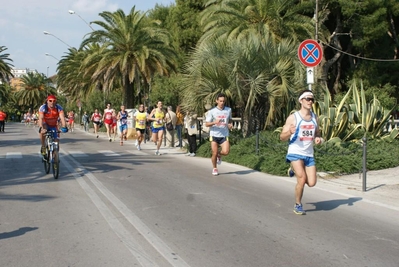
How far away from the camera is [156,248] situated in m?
6.39

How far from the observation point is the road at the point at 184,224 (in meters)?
6.07

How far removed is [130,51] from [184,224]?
92.1 feet

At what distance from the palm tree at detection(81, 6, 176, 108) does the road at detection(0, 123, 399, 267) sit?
72.8 ft

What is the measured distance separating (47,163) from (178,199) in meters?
4.87

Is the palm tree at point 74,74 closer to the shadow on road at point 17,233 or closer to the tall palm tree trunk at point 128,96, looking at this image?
the tall palm tree trunk at point 128,96

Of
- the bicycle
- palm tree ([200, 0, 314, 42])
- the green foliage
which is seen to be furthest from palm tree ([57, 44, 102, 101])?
the bicycle

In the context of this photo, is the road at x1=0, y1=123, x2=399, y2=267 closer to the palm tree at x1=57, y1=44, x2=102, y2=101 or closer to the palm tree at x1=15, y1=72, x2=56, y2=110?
the palm tree at x1=57, y1=44, x2=102, y2=101

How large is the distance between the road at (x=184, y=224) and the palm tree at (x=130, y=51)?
2219 cm

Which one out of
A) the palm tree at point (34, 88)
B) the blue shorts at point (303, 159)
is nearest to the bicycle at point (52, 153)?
the blue shorts at point (303, 159)

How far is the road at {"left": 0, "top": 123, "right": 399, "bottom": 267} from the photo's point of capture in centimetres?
607

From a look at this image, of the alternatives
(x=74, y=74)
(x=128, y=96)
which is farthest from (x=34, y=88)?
(x=128, y=96)

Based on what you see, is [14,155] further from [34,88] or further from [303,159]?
[34,88]

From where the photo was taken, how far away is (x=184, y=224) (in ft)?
25.1

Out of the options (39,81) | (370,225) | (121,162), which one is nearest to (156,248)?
(370,225)
